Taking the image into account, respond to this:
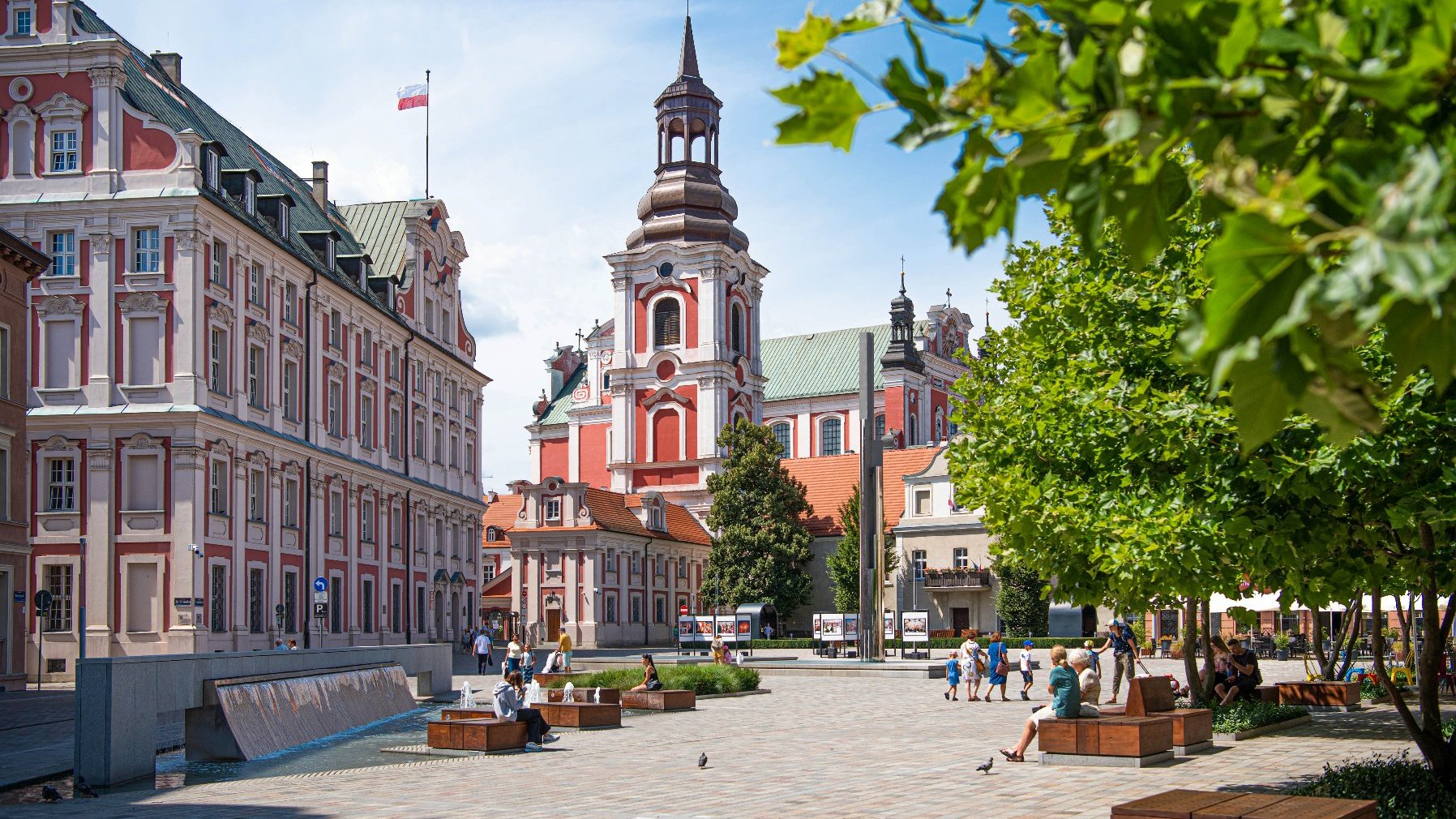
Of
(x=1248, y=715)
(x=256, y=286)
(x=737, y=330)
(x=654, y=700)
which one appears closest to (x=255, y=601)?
(x=256, y=286)

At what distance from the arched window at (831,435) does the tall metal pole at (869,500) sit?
53659mm

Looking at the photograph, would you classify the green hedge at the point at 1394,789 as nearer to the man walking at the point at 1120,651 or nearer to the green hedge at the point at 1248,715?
the green hedge at the point at 1248,715

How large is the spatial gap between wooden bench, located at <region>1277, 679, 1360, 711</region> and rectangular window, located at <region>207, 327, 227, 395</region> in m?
30.3

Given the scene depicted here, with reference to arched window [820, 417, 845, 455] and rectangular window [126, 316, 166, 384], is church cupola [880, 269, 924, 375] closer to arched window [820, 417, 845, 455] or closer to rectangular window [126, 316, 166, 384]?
arched window [820, 417, 845, 455]

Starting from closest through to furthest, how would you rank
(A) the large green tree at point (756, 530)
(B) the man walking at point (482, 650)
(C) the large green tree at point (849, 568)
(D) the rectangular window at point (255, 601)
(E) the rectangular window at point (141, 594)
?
(E) the rectangular window at point (141, 594), (B) the man walking at point (482, 650), (D) the rectangular window at point (255, 601), (C) the large green tree at point (849, 568), (A) the large green tree at point (756, 530)

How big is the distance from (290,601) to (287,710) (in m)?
27.4

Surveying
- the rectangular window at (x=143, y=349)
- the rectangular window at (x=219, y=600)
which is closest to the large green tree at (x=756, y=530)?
the rectangular window at (x=219, y=600)

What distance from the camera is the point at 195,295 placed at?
4138cm

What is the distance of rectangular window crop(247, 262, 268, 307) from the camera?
149 ft

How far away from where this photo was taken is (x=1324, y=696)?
82.6ft

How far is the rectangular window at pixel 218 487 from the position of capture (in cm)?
4238

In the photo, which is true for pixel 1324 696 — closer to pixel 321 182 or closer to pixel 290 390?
pixel 290 390

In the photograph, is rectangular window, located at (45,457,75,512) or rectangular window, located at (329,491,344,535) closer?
rectangular window, located at (45,457,75,512)

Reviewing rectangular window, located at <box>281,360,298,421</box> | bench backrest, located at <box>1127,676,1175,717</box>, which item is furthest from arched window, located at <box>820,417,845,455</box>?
bench backrest, located at <box>1127,676,1175,717</box>
